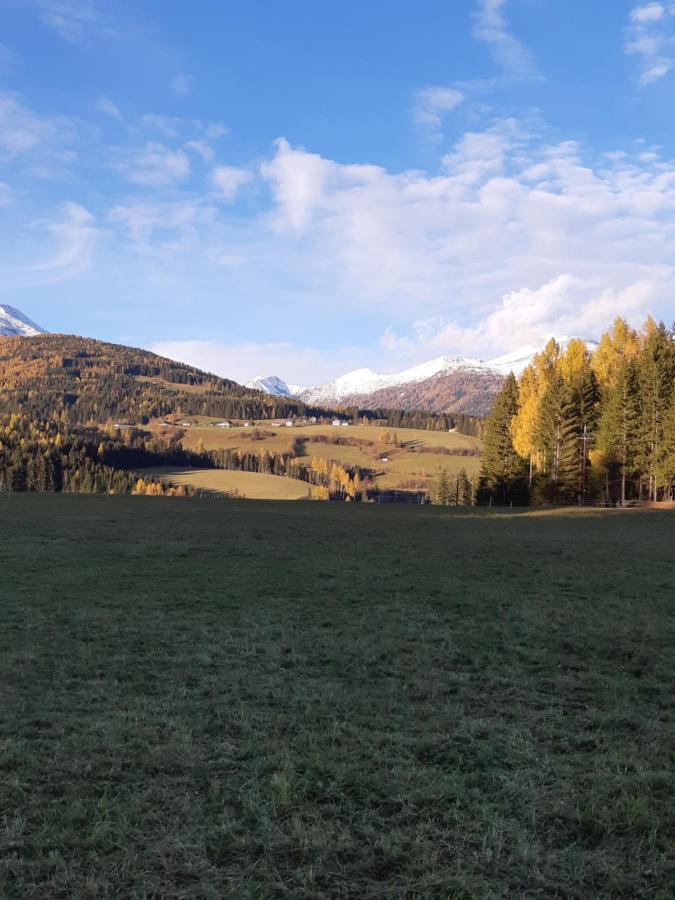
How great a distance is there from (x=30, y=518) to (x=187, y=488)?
12794 cm

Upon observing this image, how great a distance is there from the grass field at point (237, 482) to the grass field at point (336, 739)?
13508 centimetres

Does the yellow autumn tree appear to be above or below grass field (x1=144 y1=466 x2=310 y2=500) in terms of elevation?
above

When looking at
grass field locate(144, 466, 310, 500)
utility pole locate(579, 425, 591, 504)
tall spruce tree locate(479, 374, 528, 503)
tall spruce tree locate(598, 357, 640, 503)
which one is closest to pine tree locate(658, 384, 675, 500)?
tall spruce tree locate(598, 357, 640, 503)

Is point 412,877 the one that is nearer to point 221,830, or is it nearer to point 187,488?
point 221,830

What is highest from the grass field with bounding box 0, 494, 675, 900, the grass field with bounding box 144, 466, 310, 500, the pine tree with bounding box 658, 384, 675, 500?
the pine tree with bounding box 658, 384, 675, 500

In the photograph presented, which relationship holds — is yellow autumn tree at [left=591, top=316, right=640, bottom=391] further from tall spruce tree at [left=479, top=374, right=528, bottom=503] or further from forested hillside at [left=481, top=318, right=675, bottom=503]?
tall spruce tree at [left=479, top=374, right=528, bottom=503]

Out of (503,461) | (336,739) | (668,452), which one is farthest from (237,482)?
(336,739)

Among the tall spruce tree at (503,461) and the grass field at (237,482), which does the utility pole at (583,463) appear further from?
the grass field at (237,482)

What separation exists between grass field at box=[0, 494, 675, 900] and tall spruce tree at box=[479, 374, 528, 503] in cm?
6073

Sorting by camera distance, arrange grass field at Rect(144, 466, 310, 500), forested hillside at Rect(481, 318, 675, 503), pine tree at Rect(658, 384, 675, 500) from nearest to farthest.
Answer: pine tree at Rect(658, 384, 675, 500) < forested hillside at Rect(481, 318, 675, 503) < grass field at Rect(144, 466, 310, 500)

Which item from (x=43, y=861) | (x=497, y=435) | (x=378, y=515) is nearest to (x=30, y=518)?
(x=378, y=515)

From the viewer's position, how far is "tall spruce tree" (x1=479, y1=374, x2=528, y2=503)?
8144cm

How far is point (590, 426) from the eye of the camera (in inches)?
2916

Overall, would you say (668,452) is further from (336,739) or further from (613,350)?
(336,739)
